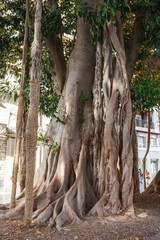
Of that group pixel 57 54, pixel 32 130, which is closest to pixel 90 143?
pixel 32 130

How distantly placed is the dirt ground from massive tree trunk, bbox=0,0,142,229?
34 cm

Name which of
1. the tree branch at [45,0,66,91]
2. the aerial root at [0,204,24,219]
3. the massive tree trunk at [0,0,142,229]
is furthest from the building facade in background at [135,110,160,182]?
the aerial root at [0,204,24,219]

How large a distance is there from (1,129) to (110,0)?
10661 mm

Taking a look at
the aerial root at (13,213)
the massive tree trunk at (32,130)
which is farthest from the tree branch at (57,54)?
the aerial root at (13,213)

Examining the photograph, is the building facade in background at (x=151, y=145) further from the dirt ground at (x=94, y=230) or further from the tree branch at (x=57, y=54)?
the dirt ground at (x=94, y=230)

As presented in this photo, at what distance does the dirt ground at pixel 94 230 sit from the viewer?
10.8 feet

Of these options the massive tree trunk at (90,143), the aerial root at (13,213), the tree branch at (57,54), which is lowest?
the aerial root at (13,213)

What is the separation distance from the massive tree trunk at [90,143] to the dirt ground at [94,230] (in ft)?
1.13

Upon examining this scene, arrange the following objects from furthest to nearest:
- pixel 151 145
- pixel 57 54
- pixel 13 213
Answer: pixel 151 145 < pixel 57 54 < pixel 13 213

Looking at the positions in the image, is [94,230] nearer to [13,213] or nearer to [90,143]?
[13,213]

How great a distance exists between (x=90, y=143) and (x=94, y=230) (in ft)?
7.21

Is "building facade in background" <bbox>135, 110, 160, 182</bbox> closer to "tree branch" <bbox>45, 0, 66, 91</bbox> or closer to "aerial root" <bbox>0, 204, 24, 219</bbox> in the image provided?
"tree branch" <bbox>45, 0, 66, 91</bbox>

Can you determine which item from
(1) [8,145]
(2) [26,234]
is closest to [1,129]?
(1) [8,145]

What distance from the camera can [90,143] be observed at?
5.43 metres
